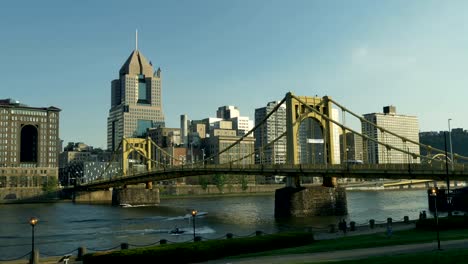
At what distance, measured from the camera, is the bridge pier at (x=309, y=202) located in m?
74.9

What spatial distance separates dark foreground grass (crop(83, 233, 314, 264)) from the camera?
3122 centimetres

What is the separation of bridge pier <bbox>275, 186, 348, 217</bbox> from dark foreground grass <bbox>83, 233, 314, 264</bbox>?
37.9 metres

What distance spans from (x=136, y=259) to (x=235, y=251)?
23.5 ft

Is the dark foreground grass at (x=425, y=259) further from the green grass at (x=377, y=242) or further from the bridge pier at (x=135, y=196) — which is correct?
the bridge pier at (x=135, y=196)

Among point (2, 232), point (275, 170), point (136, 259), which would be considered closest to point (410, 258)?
point (136, 259)

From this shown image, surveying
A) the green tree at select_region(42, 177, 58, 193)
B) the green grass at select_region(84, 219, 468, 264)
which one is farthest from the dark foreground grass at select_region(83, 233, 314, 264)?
the green tree at select_region(42, 177, 58, 193)

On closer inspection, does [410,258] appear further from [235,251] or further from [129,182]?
[129,182]

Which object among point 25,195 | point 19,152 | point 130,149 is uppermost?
point 19,152

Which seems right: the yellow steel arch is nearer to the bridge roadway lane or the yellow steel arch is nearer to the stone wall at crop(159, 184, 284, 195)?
the stone wall at crop(159, 184, 284, 195)

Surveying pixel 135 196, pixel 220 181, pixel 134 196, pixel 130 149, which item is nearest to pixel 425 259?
pixel 134 196

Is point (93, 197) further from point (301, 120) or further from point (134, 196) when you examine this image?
point (301, 120)

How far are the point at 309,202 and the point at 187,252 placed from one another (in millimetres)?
45349

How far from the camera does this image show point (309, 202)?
7531 centimetres

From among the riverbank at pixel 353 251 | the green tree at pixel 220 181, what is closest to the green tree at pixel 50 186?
the green tree at pixel 220 181
